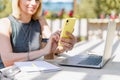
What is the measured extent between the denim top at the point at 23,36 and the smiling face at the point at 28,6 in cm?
8

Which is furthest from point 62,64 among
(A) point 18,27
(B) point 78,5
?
(B) point 78,5

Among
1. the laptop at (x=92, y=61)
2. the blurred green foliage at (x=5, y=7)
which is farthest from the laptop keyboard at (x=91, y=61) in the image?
the blurred green foliage at (x=5, y=7)

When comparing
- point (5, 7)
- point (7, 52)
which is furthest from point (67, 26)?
point (5, 7)

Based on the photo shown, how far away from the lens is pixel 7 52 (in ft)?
5.74

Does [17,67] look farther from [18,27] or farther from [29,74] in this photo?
[18,27]

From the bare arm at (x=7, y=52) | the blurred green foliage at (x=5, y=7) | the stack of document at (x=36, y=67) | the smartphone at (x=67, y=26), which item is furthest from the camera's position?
the blurred green foliage at (x=5, y=7)

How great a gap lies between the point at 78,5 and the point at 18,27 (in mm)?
4881

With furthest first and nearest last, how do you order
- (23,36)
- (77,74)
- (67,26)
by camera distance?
(23,36) < (67,26) < (77,74)

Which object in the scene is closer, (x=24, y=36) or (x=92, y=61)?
(x=92, y=61)

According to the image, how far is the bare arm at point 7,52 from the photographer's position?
1.71m

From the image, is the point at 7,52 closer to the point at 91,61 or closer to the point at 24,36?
the point at 24,36

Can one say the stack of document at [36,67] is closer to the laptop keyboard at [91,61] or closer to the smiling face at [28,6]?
the laptop keyboard at [91,61]

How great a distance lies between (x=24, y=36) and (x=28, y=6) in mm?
194

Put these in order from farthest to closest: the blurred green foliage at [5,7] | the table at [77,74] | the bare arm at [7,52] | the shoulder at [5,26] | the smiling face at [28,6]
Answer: the blurred green foliage at [5,7], the smiling face at [28,6], the shoulder at [5,26], the bare arm at [7,52], the table at [77,74]
